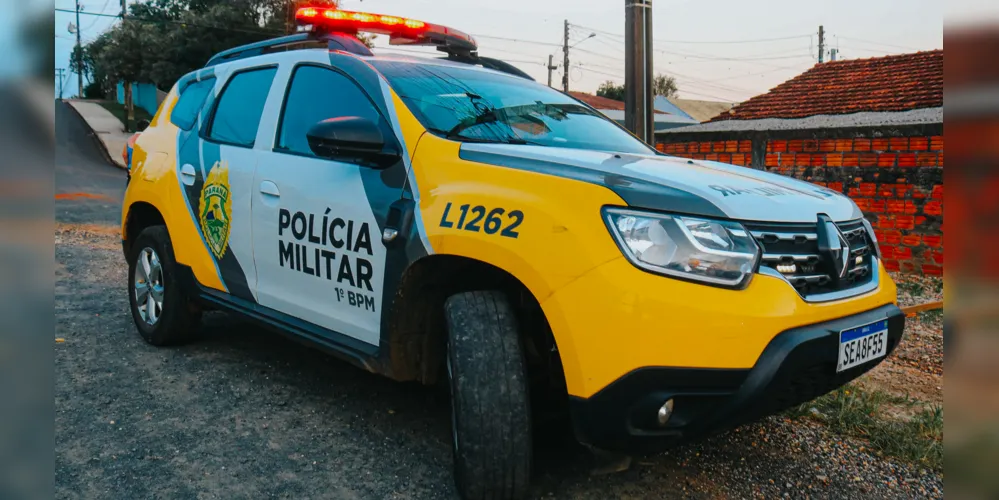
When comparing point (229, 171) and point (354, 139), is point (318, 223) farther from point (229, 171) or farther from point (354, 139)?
point (229, 171)

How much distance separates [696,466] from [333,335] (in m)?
1.58

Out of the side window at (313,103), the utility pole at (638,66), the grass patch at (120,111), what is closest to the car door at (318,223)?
the side window at (313,103)

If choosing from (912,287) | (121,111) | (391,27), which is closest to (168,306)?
(391,27)

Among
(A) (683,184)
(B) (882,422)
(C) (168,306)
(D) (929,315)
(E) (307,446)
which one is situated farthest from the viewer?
(D) (929,315)

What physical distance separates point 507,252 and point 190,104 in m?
2.74

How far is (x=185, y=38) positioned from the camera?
2720 centimetres

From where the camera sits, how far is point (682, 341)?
6.64 ft

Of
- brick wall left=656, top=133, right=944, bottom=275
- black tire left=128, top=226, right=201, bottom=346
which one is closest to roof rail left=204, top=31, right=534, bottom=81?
black tire left=128, top=226, right=201, bottom=346

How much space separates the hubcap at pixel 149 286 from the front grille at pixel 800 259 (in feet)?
11.1

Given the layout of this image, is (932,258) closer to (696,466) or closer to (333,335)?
(696,466)

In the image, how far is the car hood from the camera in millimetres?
2156

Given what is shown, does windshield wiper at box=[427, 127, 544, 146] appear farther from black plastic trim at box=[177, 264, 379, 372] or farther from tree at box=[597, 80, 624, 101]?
tree at box=[597, 80, 624, 101]

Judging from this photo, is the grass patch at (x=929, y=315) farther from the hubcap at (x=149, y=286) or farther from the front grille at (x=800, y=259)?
A: the hubcap at (x=149, y=286)

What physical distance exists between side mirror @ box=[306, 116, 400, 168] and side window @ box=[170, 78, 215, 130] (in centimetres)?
164
